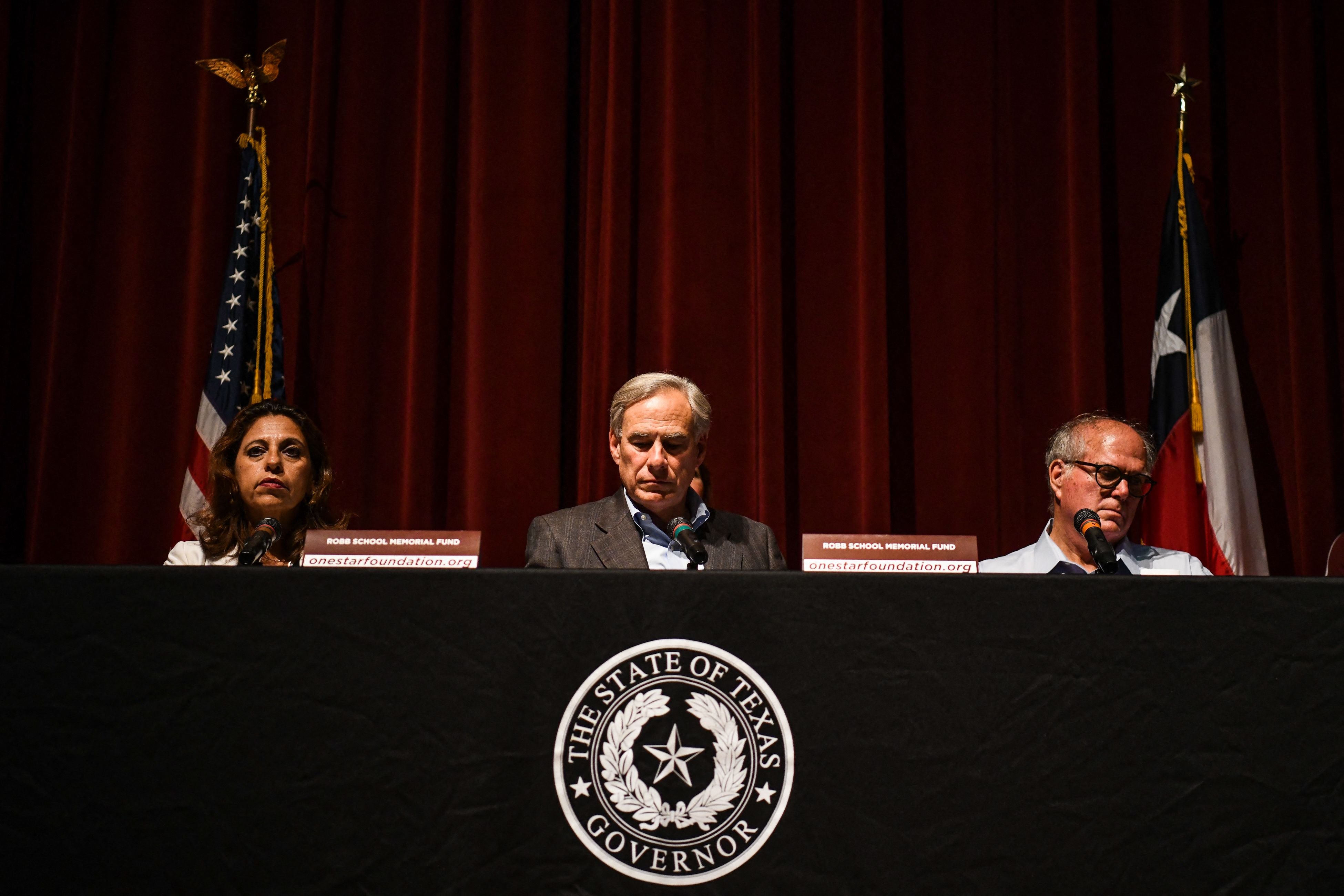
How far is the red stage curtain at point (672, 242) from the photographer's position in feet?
10.6

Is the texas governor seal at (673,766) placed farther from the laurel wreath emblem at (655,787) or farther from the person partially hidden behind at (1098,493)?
the person partially hidden behind at (1098,493)

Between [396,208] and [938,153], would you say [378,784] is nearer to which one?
[396,208]

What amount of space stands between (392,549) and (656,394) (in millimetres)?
1074

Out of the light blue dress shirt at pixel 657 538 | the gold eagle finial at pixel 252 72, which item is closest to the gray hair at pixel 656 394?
the light blue dress shirt at pixel 657 538

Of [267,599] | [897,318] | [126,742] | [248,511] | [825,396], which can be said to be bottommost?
[126,742]

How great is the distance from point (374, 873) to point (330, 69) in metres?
2.96

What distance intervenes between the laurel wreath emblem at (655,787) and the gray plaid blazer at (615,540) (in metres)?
1.10

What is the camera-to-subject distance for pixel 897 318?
3385 millimetres

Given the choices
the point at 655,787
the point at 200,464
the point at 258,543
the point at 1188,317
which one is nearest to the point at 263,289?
the point at 200,464

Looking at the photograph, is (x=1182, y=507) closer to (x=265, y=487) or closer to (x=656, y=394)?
(x=656, y=394)

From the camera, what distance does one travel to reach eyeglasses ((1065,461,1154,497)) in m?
2.48

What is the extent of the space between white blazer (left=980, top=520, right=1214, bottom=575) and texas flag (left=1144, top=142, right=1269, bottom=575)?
339 millimetres

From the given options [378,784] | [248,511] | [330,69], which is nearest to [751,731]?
[378,784]

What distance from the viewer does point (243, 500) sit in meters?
2.49
